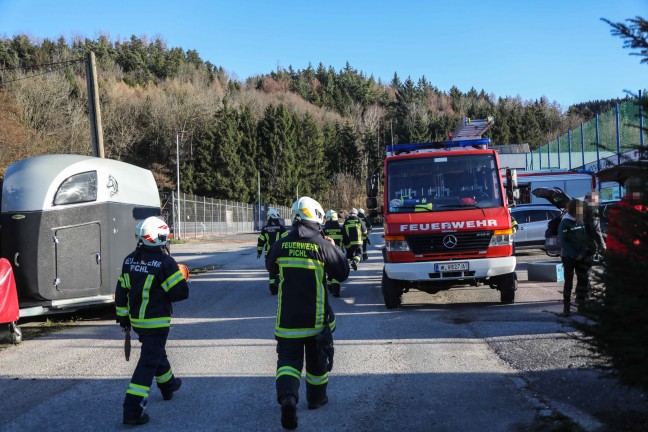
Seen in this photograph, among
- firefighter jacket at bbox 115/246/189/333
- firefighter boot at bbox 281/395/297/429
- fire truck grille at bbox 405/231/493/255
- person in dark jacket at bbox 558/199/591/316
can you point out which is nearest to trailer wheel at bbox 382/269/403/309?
fire truck grille at bbox 405/231/493/255

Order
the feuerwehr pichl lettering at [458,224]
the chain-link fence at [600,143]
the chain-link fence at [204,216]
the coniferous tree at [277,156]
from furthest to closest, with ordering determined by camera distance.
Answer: the coniferous tree at [277,156]
the chain-link fence at [204,216]
the feuerwehr pichl lettering at [458,224]
the chain-link fence at [600,143]

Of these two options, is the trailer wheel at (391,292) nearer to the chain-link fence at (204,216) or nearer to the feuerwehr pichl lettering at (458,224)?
the feuerwehr pichl lettering at (458,224)

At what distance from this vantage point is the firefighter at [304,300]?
500 cm

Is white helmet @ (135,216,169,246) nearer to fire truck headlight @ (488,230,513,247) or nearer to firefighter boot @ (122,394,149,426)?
firefighter boot @ (122,394,149,426)

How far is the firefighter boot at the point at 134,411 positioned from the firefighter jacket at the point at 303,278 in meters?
1.27

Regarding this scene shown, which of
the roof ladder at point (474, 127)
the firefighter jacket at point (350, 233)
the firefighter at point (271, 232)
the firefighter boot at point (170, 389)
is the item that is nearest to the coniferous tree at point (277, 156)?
the roof ladder at point (474, 127)

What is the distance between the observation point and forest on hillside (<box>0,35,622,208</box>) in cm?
6019

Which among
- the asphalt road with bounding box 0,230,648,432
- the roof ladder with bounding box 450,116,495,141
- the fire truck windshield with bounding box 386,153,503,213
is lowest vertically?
the asphalt road with bounding box 0,230,648,432

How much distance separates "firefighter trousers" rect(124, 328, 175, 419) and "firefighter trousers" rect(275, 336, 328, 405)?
43.7 inches

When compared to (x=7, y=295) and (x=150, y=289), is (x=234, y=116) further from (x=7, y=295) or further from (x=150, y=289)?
(x=150, y=289)

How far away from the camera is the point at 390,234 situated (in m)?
10.2

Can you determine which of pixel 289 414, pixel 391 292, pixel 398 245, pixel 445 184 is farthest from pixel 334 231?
A: pixel 289 414

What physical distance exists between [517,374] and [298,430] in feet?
8.46

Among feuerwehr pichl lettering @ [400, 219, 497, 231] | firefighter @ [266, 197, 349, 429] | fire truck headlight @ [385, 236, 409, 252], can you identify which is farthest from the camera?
fire truck headlight @ [385, 236, 409, 252]
